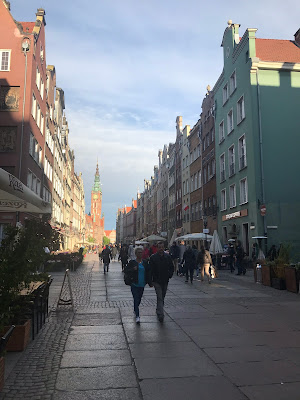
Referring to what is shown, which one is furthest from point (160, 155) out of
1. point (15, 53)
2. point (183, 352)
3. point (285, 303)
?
point (183, 352)

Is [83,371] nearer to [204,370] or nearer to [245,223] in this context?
[204,370]

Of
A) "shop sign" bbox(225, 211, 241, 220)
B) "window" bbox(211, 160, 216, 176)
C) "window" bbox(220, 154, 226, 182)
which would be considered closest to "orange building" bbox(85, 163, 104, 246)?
"window" bbox(211, 160, 216, 176)

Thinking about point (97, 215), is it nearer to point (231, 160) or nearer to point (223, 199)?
point (223, 199)

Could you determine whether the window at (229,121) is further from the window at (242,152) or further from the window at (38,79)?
the window at (38,79)

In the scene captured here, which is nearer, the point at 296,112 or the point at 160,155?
the point at 296,112

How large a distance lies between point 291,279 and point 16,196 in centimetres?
1076

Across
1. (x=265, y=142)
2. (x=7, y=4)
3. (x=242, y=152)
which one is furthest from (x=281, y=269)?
(x=7, y=4)

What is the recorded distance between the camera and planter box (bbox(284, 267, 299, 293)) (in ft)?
43.4

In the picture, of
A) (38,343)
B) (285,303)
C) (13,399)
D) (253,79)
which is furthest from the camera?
(253,79)

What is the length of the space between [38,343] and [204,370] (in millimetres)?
3096

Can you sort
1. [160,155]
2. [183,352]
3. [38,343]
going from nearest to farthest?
[183,352] → [38,343] → [160,155]

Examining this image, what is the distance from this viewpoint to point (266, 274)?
50.8 ft

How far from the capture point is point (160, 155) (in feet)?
259

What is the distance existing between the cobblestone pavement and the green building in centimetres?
1497
